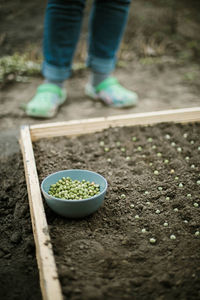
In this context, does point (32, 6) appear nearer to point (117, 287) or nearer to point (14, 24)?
point (14, 24)

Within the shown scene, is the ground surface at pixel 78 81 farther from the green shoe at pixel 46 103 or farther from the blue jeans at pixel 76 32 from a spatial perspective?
the blue jeans at pixel 76 32

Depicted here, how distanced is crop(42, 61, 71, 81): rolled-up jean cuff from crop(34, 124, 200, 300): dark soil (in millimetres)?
851

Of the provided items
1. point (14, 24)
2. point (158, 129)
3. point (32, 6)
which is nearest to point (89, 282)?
point (158, 129)

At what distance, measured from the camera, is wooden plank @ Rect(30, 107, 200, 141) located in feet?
8.40

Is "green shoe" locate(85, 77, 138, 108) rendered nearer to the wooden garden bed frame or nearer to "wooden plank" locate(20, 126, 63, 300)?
the wooden garden bed frame

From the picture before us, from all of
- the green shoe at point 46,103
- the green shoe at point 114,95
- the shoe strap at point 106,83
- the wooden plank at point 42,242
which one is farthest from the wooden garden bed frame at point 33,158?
the shoe strap at point 106,83

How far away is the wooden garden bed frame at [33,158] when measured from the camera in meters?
1.40

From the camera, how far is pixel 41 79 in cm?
414

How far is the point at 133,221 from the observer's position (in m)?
1.81

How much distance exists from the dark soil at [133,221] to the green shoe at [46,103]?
2.27 feet

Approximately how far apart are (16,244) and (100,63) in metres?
2.00

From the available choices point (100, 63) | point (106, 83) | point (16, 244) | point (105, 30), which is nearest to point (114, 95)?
point (106, 83)

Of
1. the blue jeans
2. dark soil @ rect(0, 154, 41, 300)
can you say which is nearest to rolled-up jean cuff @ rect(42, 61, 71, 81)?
the blue jeans

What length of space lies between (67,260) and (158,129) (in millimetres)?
1408
